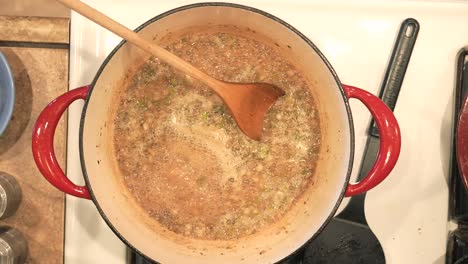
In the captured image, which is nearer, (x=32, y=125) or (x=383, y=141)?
(x=383, y=141)

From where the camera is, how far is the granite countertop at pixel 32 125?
0.94m

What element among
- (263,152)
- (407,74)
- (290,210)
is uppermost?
(407,74)

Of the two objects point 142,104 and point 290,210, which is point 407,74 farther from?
point 142,104

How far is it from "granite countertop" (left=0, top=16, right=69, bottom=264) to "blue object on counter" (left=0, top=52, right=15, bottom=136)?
0.16 ft

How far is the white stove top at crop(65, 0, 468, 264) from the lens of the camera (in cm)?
88

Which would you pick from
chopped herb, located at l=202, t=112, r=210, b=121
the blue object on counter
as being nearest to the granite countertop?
the blue object on counter

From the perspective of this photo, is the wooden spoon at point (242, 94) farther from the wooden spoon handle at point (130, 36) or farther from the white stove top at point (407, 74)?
the white stove top at point (407, 74)

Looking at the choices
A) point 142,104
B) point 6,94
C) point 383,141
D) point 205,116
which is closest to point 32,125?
point 6,94

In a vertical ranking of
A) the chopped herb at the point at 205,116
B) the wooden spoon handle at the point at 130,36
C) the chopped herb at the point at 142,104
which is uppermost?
the wooden spoon handle at the point at 130,36

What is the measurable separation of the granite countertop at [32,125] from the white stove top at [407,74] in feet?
0.20

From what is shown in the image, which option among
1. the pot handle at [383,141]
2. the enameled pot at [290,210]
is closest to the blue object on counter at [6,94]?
the enameled pot at [290,210]

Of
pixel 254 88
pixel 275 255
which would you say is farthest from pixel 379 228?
pixel 254 88

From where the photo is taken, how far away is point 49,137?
737mm

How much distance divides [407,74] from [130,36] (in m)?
0.49
